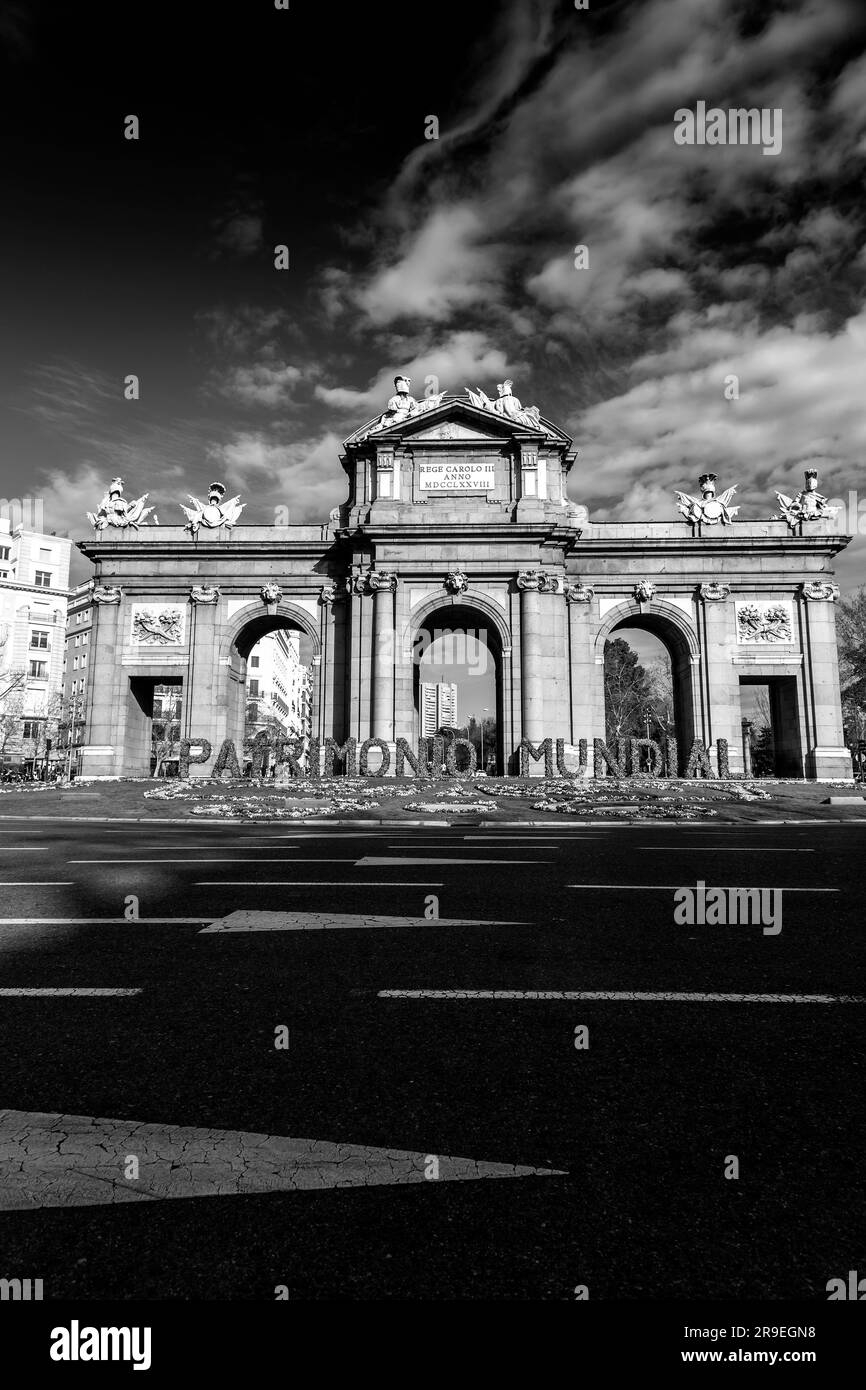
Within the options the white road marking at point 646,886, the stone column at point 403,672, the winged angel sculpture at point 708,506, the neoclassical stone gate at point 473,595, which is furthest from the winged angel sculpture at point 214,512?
the white road marking at point 646,886

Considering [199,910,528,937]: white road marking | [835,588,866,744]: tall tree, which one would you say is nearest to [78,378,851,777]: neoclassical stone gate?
[835,588,866,744]: tall tree

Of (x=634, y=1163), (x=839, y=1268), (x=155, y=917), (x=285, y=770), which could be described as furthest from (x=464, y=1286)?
(x=285, y=770)

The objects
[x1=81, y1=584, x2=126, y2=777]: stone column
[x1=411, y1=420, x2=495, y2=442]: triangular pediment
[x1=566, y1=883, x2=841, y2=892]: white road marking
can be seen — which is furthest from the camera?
[x1=81, y1=584, x2=126, y2=777]: stone column

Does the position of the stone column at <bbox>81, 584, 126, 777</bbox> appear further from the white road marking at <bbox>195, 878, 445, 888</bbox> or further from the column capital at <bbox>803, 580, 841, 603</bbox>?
the column capital at <bbox>803, 580, 841, 603</bbox>

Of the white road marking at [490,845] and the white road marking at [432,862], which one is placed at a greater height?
the white road marking at [432,862]

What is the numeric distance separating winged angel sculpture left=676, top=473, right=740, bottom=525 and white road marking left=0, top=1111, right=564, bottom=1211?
37.8m

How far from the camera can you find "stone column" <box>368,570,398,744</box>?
3375cm

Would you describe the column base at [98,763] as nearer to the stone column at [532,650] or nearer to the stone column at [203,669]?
the stone column at [203,669]

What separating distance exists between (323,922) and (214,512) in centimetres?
3443

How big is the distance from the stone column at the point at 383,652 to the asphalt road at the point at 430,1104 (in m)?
26.1

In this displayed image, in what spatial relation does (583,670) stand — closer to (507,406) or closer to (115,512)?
(507,406)

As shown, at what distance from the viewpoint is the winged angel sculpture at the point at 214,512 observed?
3788cm

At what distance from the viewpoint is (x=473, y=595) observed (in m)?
34.5
